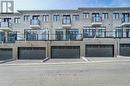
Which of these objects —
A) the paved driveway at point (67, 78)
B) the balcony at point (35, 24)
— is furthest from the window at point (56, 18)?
the paved driveway at point (67, 78)

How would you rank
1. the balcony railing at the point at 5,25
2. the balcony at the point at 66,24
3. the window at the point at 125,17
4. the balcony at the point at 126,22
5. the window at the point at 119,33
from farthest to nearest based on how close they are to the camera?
the balcony railing at the point at 5,25 → the balcony at the point at 66,24 → the window at the point at 125,17 → the balcony at the point at 126,22 → the window at the point at 119,33

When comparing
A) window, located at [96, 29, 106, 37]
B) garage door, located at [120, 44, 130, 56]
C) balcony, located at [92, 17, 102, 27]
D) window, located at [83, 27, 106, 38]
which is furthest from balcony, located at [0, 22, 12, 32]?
garage door, located at [120, 44, 130, 56]

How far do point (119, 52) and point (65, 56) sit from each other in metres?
7.54

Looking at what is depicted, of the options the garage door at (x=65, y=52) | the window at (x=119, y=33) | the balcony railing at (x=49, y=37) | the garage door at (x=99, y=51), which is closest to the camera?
the garage door at (x=99, y=51)

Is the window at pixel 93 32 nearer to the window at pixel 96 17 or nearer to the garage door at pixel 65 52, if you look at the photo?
the window at pixel 96 17

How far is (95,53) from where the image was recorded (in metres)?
35.1

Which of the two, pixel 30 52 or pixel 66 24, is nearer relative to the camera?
pixel 30 52

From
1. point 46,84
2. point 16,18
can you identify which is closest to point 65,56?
point 16,18

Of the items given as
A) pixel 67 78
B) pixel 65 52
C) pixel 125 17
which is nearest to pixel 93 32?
pixel 125 17

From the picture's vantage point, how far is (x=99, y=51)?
115 feet

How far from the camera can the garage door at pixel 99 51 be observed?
34.8 metres

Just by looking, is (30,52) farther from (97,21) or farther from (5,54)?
(97,21)

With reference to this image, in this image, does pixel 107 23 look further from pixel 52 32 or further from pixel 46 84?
pixel 46 84

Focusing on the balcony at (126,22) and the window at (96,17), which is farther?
the window at (96,17)
